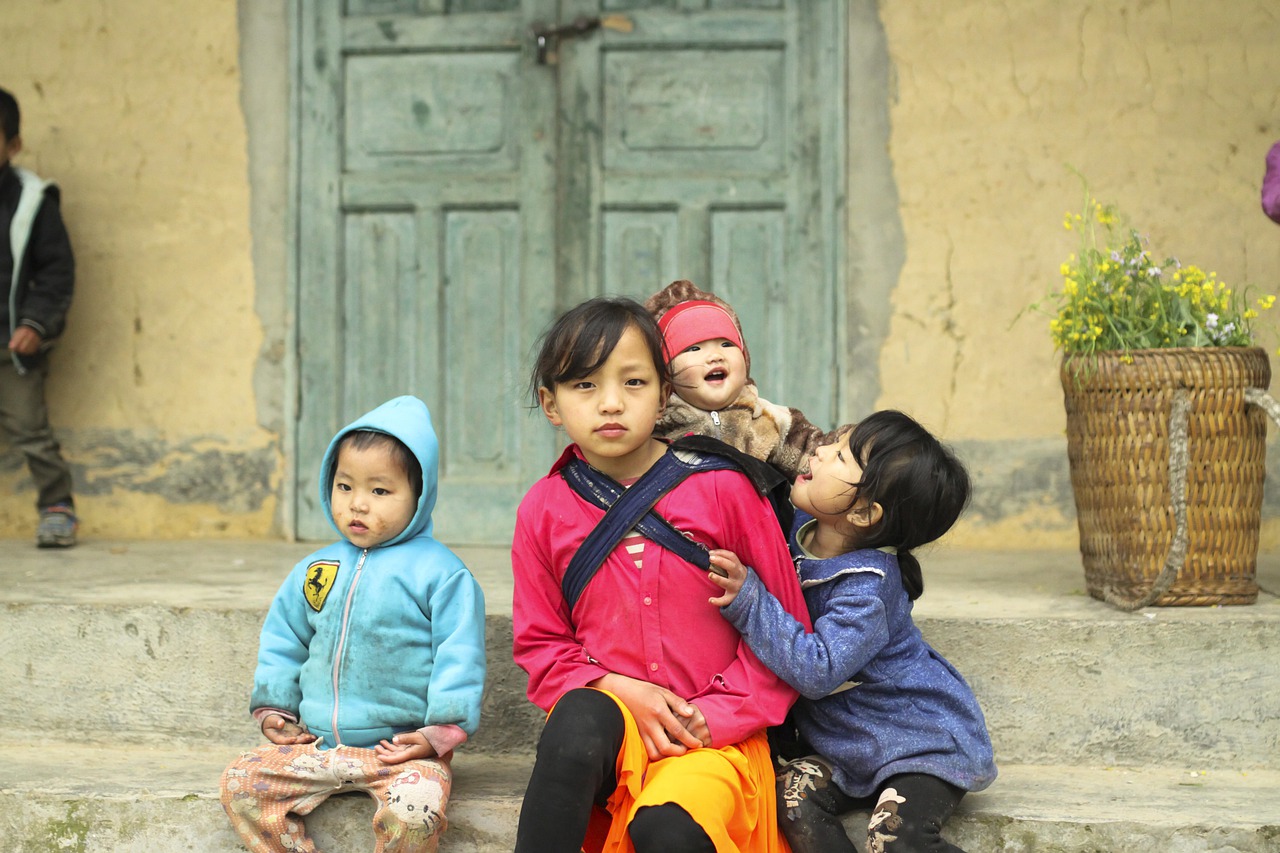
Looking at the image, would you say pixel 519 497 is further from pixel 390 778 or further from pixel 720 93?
pixel 390 778

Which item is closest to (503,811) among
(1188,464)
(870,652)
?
(870,652)

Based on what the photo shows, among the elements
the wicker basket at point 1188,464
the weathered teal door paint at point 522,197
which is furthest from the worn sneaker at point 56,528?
the wicker basket at point 1188,464

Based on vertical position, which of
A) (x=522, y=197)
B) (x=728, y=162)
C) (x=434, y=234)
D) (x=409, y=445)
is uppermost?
(x=728, y=162)

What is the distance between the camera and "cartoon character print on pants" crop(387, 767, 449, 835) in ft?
7.65

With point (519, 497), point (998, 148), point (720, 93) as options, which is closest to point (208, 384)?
point (519, 497)

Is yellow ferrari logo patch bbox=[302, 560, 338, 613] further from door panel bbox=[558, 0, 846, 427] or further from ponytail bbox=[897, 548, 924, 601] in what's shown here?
door panel bbox=[558, 0, 846, 427]

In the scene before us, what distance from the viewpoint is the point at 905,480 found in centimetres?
230

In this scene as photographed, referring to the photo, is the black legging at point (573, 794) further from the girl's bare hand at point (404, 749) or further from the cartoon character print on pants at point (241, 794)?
the cartoon character print on pants at point (241, 794)

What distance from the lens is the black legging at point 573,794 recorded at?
2104 millimetres

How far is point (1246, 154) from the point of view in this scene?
414 cm

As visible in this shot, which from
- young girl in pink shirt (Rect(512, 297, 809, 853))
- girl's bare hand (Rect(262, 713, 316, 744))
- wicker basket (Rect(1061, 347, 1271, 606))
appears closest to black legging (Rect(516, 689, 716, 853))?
young girl in pink shirt (Rect(512, 297, 809, 853))

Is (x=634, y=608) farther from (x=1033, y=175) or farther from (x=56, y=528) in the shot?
(x=56, y=528)

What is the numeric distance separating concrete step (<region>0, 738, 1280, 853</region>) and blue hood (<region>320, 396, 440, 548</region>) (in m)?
0.55

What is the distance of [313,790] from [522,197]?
2.43 metres
